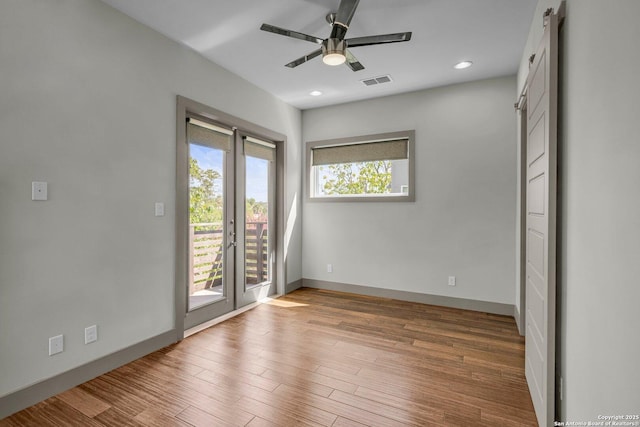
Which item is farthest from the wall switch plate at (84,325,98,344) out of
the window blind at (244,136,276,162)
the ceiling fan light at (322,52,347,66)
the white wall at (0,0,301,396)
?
the ceiling fan light at (322,52,347,66)

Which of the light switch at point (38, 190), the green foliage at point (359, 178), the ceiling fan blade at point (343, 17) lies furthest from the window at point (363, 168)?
the light switch at point (38, 190)

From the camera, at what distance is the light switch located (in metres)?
2.01

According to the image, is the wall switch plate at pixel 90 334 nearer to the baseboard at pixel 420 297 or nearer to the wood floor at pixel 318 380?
the wood floor at pixel 318 380

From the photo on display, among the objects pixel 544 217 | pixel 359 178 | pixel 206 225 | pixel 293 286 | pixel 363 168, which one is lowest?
pixel 293 286

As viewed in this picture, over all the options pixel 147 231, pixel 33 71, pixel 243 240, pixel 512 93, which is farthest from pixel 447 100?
pixel 33 71

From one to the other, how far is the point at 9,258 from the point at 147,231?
0.90m

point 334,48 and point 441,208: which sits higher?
point 334,48

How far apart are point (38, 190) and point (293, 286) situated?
333cm

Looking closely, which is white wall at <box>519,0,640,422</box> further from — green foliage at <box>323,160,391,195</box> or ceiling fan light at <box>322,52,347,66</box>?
green foliage at <box>323,160,391,195</box>

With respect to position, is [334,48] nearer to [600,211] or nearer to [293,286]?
[600,211]

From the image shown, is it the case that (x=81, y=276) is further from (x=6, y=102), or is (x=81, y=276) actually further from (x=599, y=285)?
(x=599, y=285)

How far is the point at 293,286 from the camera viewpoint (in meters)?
4.79

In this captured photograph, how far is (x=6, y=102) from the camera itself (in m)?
1.90

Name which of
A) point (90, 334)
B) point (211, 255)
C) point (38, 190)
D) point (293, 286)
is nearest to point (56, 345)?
point (90, 334)
